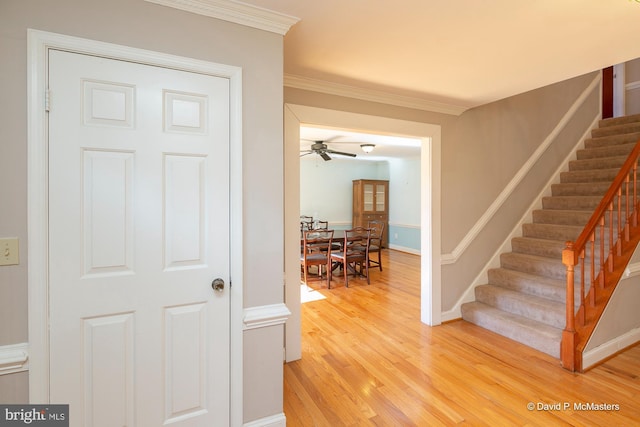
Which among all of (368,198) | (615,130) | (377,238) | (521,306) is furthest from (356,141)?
(615,130)

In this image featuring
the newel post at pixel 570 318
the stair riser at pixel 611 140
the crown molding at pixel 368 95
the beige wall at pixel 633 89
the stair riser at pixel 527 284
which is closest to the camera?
the newel post at pixel 570 318

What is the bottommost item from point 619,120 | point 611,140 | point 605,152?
point 605,152

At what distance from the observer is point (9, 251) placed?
132cm

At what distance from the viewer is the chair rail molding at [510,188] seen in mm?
3576

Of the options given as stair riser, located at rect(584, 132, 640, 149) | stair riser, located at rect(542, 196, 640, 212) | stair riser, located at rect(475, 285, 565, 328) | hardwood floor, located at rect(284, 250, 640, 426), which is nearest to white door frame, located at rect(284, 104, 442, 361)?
hardwood floor, located at rect(284, 250, 640, 426)

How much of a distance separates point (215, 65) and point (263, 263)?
108 centimetres

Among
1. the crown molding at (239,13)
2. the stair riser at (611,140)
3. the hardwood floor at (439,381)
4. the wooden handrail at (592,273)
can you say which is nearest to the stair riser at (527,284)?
the wooden handrail at (592,273)

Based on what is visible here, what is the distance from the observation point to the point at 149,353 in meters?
1.54

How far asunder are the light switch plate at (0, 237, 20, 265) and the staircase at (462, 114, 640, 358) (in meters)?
3.65

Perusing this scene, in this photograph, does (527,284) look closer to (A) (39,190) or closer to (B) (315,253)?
(B) (315,253)

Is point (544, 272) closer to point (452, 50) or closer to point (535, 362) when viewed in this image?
point (535, 362)

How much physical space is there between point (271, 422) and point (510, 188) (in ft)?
12.0

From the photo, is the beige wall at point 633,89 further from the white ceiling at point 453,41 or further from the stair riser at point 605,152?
the white ceiling at point 453,41

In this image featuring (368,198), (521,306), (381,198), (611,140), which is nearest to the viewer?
(521,306)
